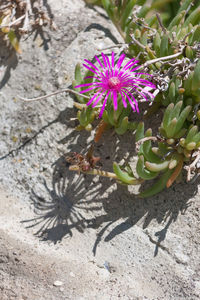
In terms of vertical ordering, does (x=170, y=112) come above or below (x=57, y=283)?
above

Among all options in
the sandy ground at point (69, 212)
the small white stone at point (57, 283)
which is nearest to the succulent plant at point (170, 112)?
the sandy ground at point (69, 212)

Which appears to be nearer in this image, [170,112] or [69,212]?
[170,112]

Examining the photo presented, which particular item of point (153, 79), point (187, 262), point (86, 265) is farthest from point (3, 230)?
point (153, 79)

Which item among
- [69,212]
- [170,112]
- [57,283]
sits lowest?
[57,283]

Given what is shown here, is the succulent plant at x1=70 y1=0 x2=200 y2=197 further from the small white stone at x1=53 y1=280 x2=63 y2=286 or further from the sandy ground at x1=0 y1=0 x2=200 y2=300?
Answer: the small white stone at x1=53 y1=280 x2=63 y2=286

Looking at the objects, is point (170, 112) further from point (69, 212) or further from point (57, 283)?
point (57, 283)

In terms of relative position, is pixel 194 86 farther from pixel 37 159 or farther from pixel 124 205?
pixel 37 159

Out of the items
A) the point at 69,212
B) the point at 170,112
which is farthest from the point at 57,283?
the point at 170,112

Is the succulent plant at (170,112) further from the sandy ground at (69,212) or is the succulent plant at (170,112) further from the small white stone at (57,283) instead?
the small white stone at (57,283)
